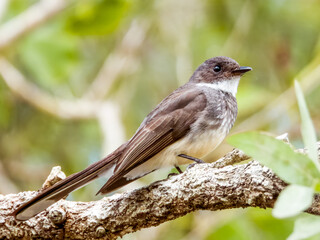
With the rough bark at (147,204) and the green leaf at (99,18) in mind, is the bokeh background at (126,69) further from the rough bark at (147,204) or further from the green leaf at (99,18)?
the rough bark at (147,204)

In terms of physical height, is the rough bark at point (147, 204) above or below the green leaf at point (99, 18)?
below

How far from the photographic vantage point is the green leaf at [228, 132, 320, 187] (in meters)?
1.56

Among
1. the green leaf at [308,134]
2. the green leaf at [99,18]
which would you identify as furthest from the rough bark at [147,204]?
the green leaf at [99,18]

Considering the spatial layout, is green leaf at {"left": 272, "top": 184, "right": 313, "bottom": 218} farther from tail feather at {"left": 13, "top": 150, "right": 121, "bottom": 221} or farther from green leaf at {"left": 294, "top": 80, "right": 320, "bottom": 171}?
tail feather at {"left": 13, "top": 150, "right": 121, "bottom": 221}

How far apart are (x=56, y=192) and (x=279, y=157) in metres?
1.75

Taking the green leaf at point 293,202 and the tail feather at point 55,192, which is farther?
the tail feather at point 55,192

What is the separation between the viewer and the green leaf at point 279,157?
156 centimetres

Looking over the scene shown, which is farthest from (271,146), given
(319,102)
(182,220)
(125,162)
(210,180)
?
(319,102)

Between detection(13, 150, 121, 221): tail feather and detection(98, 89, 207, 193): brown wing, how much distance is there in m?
0.12

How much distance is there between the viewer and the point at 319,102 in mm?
5211

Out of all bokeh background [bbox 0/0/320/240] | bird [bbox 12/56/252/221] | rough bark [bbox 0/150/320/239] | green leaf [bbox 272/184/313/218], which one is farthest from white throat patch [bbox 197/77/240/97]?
green leaf [bbox 272/184/313/218]

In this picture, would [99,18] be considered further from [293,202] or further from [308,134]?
[293,202]

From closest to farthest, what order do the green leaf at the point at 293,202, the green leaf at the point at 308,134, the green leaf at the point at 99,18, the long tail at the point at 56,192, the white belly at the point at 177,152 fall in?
the green leaf at the point at 293,202 < the green leaf at the point at 308,134 < the long tail at the point at 56,192 < the white belly at the point at 177,152 < the green leaf at the point at 99,18

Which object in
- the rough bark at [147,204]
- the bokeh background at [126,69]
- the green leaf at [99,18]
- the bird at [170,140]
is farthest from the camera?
the green leaf at [99,18]
